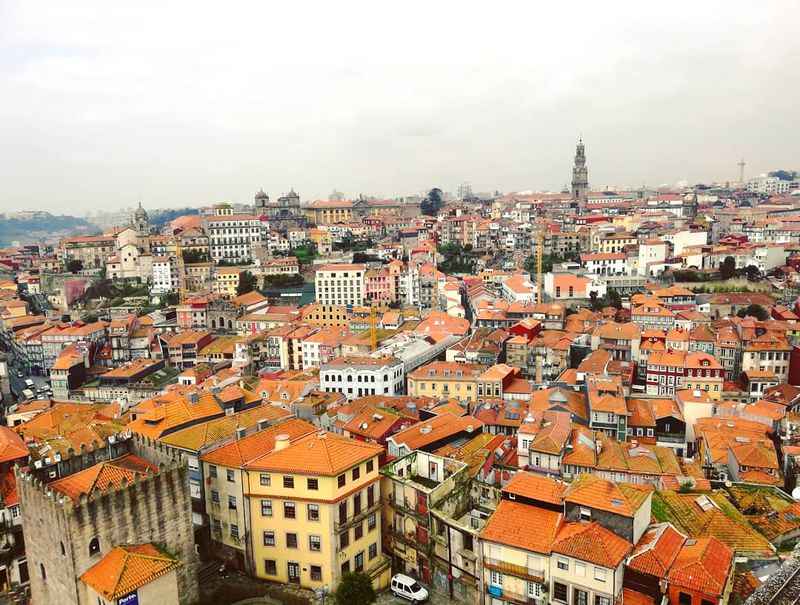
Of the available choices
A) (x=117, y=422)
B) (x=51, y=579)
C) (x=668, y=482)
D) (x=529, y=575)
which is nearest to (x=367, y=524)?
(x=529, y=575)

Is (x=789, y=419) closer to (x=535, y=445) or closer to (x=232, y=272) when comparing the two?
(x=535, y=445)

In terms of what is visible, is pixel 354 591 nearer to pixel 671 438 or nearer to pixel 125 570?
pixel 125 570

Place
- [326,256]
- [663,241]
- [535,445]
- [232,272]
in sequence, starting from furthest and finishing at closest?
[326,256], [232,272], [663,241], [535,445]

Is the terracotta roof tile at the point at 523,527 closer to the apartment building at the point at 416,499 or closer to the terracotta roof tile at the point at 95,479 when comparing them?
the apartment building at the point at 416,499

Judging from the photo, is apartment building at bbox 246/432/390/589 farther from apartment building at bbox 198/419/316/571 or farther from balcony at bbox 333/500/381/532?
apartment building at bbox 198/419/316/571

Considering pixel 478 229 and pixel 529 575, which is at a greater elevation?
pixel 478 229

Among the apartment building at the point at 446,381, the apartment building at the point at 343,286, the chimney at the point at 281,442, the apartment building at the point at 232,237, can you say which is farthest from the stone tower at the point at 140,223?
the chimney at the point at 281,442
